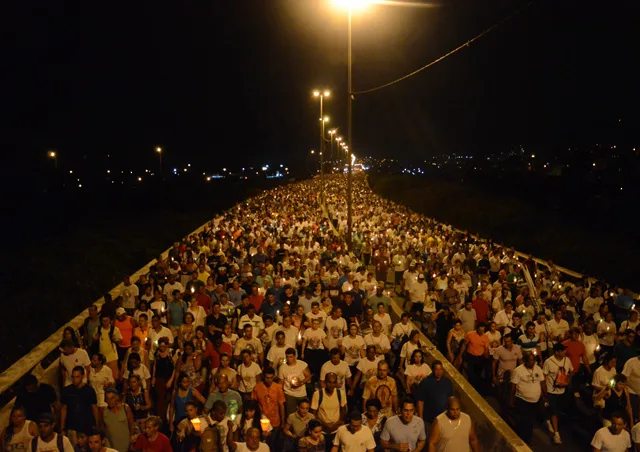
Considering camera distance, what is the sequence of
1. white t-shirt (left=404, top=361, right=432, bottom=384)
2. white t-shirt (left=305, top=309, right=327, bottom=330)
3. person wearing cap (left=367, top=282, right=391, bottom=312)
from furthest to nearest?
person wearing cap (left=367, top=282, right=391, bottom=312)
white t-shirt (left=305, top=309, right=327, bottom=330)
white t-shirt (left=404, top=361, right=432, bottom=384)

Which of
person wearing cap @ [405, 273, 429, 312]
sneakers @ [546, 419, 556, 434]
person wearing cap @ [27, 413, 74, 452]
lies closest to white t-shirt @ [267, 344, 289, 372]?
person wearing cap @ [27, 413, 74, 452]

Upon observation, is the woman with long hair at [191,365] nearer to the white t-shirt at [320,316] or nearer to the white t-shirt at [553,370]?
the white t-shirt at [320,316]

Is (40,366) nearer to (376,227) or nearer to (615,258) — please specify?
(376,227)

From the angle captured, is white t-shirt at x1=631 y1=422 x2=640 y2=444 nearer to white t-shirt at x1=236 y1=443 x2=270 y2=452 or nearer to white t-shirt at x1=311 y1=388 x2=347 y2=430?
white t-shirt at x1=311 y1=388 x2=347 y2=430

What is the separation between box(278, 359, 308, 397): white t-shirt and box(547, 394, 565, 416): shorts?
3.23m

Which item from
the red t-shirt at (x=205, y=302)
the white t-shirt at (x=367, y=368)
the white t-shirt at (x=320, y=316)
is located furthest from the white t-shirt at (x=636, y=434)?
the red t-shirt at (x=205, y=302)

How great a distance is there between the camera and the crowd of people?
620 cm

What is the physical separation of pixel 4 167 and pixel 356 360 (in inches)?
2215

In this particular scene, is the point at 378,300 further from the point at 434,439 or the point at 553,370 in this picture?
the point at 434,439

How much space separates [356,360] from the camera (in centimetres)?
834

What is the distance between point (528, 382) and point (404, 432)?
2.23m

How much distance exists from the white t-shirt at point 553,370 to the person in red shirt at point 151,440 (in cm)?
493

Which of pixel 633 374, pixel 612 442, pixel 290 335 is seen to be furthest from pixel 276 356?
pixel 633 374

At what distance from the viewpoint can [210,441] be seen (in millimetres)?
6090
